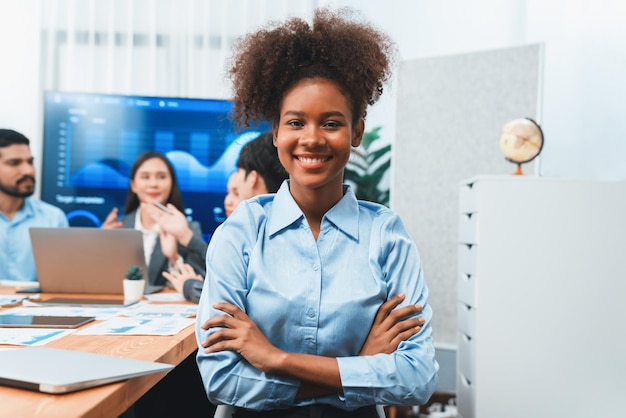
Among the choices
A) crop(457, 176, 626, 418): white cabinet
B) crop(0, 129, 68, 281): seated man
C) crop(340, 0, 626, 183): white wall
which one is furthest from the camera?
crop(0, 129, 68, 281): seated man

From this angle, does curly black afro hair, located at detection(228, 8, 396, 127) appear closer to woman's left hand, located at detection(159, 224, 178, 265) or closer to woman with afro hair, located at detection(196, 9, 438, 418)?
woman with afro hair, located at detection(196, 9, 438, 418)

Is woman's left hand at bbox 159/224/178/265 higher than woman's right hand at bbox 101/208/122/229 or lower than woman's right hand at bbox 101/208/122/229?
lower

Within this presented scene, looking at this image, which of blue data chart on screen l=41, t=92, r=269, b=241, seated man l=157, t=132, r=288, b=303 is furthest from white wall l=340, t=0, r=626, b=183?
seated man l=157, t=132, r=288, b=303

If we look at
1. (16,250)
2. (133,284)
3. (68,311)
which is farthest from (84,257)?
(16,250)

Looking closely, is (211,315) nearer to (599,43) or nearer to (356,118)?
(356,118)

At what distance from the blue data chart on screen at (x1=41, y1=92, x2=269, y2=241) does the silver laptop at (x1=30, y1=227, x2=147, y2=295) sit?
40.3 inches

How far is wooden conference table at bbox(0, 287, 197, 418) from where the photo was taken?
752 mm

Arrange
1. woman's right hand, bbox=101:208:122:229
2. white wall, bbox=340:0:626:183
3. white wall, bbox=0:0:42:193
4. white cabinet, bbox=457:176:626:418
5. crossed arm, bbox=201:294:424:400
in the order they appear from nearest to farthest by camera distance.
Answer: crossed arm, bbox=201:294:424:400 → white cabinet, bbox=457:176:626:418 → white wall, bbox=340:0:626:183 → woman's right hand, bbox=101:208:122:229 → white wall, bbox=0:0:42:193

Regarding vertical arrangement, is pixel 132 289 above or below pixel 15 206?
below

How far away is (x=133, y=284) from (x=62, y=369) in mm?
996

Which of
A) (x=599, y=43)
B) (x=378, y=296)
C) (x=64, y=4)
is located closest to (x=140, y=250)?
(x=378, y=296)

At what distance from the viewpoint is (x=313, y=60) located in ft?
4.32

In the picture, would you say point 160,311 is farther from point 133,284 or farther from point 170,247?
point 170,247

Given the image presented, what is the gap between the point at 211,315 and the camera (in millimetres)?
1163
